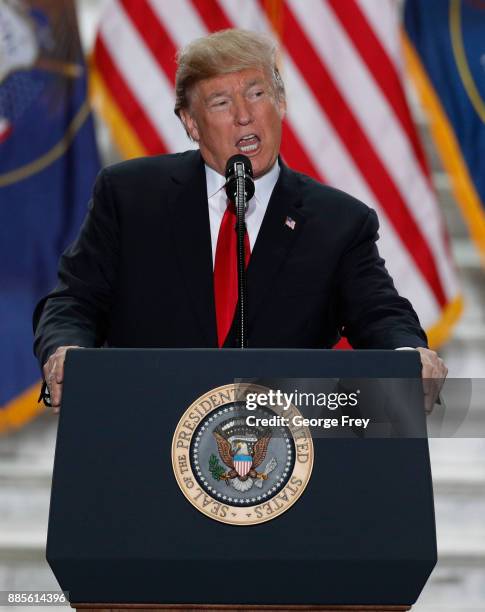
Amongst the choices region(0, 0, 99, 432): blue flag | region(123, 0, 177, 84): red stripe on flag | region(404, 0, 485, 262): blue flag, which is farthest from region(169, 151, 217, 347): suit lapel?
region(404, 0, 485, 262): blue flag

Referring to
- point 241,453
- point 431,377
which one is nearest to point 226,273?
point 431,377

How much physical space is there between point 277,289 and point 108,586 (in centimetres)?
72

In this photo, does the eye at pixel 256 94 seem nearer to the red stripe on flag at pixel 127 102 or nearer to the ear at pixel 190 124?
the ear at pixel 190 124

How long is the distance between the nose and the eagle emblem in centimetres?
83

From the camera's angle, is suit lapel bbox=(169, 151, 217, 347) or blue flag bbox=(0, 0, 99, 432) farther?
blue flag bbox=(0, 0, 99, 432)

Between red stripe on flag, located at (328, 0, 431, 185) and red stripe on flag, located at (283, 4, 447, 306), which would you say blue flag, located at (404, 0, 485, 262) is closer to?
red stripe on flag, located at (328, 0, 431, 185)

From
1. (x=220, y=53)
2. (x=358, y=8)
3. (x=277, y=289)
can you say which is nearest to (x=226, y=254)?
(x=277, y=289)

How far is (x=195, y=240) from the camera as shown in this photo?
1792 mm

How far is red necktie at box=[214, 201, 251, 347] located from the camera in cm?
172

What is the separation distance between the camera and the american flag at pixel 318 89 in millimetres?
3623

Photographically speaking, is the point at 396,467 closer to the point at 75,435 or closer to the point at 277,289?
the point at 75,435

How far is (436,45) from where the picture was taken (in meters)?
3.70

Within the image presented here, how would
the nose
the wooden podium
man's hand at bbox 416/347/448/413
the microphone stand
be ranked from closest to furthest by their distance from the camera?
the wooden podium → man's hand at bbox 416/347/448/413 → the microphone stand → the nose

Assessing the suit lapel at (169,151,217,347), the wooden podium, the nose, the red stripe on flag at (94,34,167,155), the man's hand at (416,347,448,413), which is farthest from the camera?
the red stripe on flag at (94,34,167,155)
